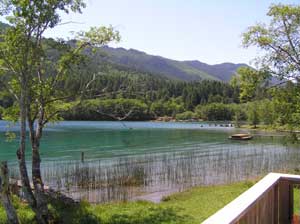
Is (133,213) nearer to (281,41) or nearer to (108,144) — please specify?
(281,41)

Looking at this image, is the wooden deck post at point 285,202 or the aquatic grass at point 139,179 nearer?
the wooden deck post at point 285,202

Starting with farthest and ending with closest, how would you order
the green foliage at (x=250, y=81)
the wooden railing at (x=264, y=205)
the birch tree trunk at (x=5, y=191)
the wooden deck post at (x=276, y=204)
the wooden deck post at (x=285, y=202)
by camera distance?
1. the green foliage at (x=250, y=81)
2. the birch tree trunk at (x=5, y=191)
3. the wooden deck post at (x=285, y=202)
4. the wooden deck post at (x=276, y=204)
5. the wooden railing at (x=264, y=205)

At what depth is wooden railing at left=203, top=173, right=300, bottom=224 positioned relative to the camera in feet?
7.15

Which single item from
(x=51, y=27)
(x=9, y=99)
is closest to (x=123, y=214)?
(x=9, y=99)

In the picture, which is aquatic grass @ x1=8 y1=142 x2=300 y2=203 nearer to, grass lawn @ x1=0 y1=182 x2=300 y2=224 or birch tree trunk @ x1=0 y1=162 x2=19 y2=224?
grass lawn @ x1=0 y1=182 x2=300 y2=224

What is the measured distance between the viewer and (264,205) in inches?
128

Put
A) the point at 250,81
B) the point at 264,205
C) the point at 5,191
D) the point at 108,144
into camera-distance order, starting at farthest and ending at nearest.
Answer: the point at 108,144
the point at 250,81
the point at 5,191
the point at 264,205

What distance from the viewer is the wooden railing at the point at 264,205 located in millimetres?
2180

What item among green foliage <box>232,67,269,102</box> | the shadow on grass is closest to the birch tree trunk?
the shadow on grass

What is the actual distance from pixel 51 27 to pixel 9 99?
271 cm

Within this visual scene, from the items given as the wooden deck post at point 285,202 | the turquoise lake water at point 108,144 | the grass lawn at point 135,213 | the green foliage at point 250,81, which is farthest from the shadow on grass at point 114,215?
the green foliage at point 250,81

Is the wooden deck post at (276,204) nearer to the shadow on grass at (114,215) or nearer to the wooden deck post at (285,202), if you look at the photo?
the wooden deck post at (285,202)

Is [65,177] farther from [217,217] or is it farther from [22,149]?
[217,217]

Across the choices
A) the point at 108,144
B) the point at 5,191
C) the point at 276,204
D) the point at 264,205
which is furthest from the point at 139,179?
the point at 108,144
